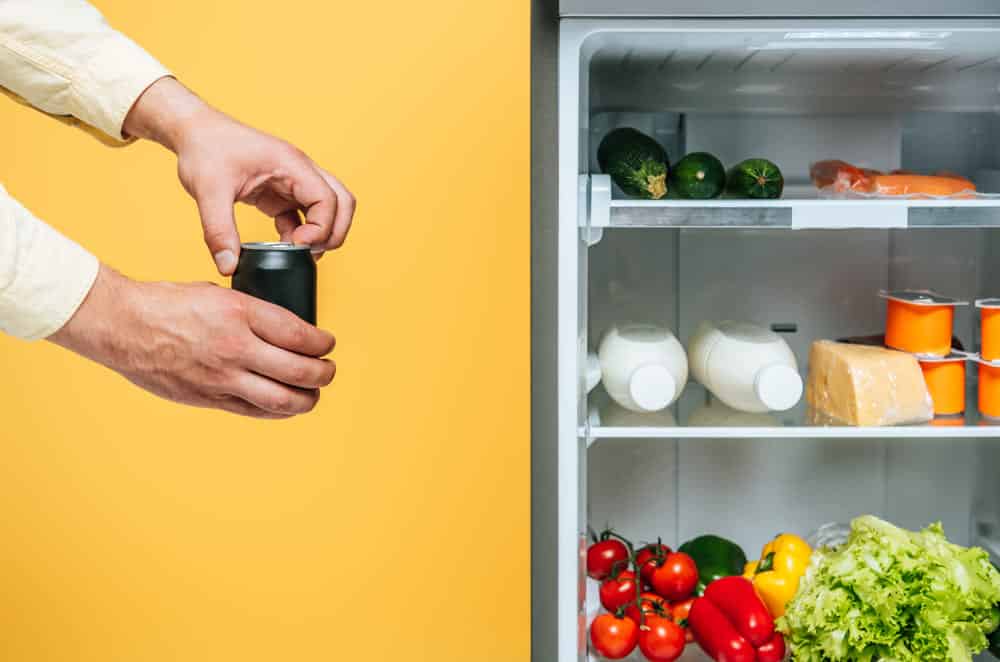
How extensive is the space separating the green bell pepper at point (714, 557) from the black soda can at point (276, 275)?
2.98 ft

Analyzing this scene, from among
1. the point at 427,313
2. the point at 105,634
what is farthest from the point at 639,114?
the point at 105,634

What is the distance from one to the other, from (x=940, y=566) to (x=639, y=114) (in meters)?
0.84

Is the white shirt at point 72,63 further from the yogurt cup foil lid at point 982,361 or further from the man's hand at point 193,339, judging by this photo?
the yogurt cup foil lid at point 982,361

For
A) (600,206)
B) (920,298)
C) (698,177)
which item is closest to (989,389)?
(920,298)

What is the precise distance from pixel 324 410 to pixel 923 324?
3.64 ft

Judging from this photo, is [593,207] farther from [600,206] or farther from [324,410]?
[324,410]

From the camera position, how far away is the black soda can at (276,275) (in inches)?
42.1

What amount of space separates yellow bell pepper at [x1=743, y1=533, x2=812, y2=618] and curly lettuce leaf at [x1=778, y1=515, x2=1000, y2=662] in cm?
6

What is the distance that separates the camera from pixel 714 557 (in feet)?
5.57

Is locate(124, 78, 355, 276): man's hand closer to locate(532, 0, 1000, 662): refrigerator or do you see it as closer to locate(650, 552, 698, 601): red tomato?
locate(532, 0, 1000, 662): refrigerator

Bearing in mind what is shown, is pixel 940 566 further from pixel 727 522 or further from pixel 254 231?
pixel 254 231

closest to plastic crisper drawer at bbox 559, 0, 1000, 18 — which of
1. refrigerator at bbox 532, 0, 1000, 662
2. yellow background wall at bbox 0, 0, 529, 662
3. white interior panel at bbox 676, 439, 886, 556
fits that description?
refrigerator at bbox 532, 0, 1000, 662

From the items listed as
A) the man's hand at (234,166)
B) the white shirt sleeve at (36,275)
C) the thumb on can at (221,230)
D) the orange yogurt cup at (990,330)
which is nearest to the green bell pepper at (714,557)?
the orange yogurt cup at (990,330)

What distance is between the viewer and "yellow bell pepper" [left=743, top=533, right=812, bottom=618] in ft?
5.13
